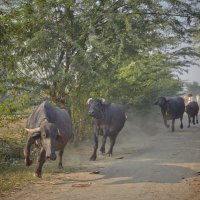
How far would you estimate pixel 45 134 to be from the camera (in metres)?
8.54

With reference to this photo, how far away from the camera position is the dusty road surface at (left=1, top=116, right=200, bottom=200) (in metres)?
7.02

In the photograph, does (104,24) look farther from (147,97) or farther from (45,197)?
(45,197)

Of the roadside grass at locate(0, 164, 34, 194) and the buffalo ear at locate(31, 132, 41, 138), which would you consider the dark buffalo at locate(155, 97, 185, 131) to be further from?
the buffalo ear at locate(31, 132, 41, 138)

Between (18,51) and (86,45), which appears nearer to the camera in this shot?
(18,51)

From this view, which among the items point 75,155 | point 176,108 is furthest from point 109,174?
point 176,108

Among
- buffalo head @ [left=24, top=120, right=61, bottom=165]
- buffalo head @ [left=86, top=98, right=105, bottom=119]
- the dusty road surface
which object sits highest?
buffalo head @ [left=86, top=98, right=105, bottom=119]

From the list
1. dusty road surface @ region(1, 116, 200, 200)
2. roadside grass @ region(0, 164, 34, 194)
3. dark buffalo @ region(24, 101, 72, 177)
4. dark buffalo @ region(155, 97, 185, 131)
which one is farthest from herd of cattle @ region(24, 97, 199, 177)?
dark buffalo @ region(155, 97, 185, 131)

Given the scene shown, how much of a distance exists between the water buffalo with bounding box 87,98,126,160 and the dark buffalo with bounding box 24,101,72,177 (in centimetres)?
220

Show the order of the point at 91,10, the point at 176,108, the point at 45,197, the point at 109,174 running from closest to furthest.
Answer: the point at 45,197, the point at 109,174, the point at 91,10, the point at 176,108

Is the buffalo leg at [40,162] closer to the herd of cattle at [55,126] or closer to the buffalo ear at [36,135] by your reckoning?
the herd of cattle at [55,126]

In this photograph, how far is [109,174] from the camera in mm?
9102

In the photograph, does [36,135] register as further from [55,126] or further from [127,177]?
[127,177]

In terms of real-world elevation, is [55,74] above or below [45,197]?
above

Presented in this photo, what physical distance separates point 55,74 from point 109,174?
17.7 ft
